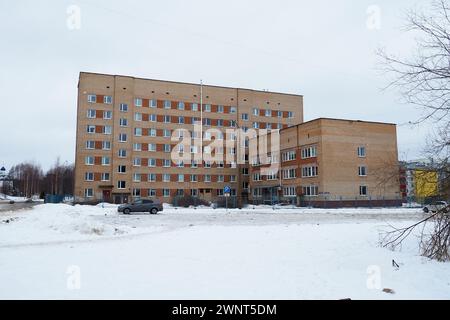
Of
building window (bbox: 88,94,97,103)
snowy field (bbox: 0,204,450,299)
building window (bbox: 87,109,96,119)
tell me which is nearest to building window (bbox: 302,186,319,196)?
building window (bbox: 87,109,96,119)

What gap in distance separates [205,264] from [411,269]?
4.97 m

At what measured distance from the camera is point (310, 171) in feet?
182

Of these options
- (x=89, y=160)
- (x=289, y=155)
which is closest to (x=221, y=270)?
(x=289, y=155)

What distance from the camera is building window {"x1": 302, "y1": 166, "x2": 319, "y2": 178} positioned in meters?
54.2

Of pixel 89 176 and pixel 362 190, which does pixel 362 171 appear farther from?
pixel 89 176

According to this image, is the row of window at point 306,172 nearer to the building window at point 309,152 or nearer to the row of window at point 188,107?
the building window at point 309,152

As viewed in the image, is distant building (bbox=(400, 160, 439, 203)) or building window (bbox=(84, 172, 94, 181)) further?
building window (bbox=(84, 172, 94, 181))

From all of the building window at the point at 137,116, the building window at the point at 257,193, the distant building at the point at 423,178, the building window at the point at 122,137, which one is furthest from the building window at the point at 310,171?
the distant building at the point at 423,178

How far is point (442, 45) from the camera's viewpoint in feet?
32.3

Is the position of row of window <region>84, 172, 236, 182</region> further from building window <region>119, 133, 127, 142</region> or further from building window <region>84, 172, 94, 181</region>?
building window <region>119, 133, 127, 142</region>

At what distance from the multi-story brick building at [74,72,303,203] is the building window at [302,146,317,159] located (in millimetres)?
14794

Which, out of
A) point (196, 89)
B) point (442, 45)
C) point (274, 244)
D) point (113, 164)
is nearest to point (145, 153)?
point (113, 164)
